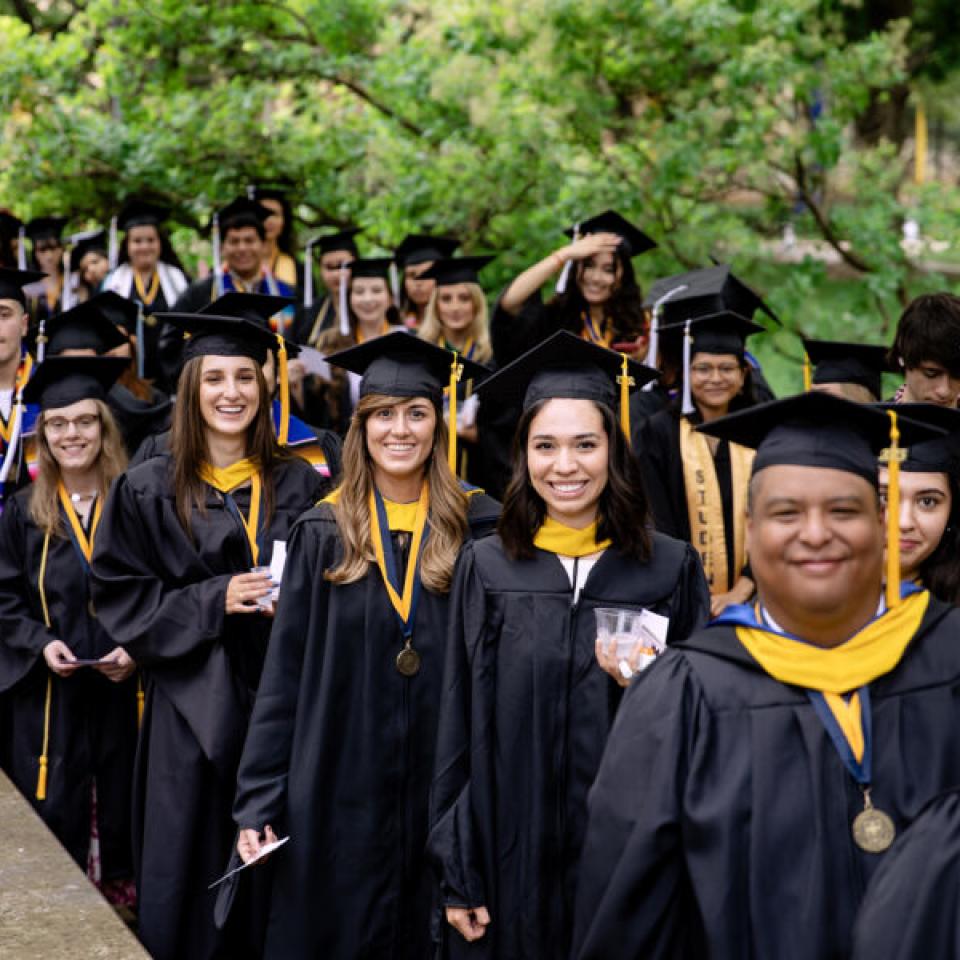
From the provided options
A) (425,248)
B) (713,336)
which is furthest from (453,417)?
(425,248)

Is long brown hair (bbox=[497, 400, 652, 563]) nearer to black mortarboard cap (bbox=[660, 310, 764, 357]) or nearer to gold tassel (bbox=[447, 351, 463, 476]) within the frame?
gold tassel (bbox=[447, 351, 463, 476])

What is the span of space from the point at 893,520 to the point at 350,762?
6.85 ft

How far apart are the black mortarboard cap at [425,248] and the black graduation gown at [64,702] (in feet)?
11.6

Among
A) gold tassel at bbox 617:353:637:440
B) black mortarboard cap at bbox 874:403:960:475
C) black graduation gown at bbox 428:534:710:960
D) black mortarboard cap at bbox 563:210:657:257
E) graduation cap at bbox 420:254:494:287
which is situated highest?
black mortarboard cap at bbox 563:210:657:257

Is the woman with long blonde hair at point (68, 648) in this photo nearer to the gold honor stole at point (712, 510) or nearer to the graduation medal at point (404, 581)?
the graduation medal at point (404, 581)

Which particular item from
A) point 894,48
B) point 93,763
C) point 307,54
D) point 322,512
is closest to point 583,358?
point 322,512

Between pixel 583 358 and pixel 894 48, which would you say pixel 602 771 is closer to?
pixel 583 358

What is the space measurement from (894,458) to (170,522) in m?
2.81

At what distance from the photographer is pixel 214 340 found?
17.6ft

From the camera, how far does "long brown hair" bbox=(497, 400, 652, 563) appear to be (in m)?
4.18

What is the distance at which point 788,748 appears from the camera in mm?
2977

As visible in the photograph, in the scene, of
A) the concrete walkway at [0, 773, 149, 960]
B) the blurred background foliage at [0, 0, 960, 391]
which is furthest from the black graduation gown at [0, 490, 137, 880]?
the blurred background foliage at [0, 0, 960, 391]

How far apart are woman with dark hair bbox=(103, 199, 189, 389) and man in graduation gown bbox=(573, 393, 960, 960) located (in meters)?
7.04

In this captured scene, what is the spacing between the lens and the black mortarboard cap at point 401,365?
4797 millimetres
